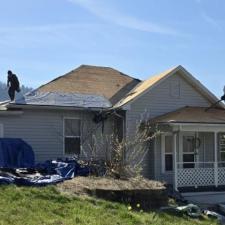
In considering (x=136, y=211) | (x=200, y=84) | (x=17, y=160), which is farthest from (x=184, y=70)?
(x=136, y=211)

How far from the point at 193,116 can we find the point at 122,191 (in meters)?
7.30

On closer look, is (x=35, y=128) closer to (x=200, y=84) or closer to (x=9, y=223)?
(x=200, y=84)

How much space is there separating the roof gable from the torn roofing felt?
95cm

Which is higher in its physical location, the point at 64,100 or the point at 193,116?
the point at 64,100

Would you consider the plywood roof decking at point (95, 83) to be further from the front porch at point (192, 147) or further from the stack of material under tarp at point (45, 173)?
the stack of material under tarp at point (45, 173)

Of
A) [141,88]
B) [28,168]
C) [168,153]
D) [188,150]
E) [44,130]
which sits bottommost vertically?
[28,168]

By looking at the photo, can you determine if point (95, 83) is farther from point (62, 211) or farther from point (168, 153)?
point (62, 211)

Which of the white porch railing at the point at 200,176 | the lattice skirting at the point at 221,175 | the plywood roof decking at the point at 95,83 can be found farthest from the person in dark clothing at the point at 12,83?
the lattice skirting at the point at 221,175

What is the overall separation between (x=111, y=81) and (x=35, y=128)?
5.88 m

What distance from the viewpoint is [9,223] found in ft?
37.6

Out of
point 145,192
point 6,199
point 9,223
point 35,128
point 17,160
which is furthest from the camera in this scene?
point 35,128

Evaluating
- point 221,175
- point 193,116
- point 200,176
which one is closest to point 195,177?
point 200,176

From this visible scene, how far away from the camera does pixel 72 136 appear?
22.0 metres

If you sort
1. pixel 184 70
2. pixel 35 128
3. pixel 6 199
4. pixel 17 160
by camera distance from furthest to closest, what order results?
pixel 184 70 → pixel 35 128 → pixel 17 160 → pixel 6 199
